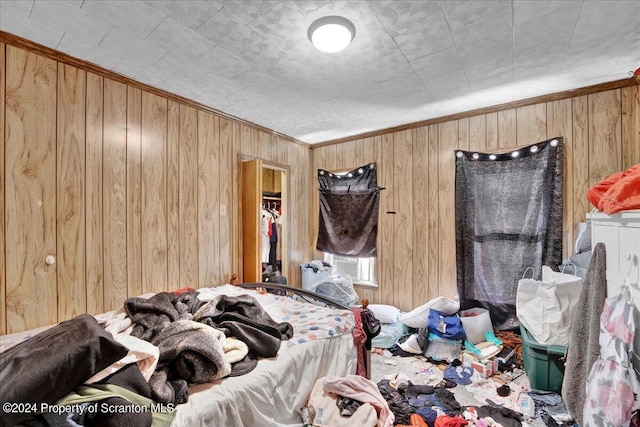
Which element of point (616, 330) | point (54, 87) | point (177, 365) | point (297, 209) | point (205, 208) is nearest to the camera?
point (616, 330)

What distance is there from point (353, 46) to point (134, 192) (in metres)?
2.11

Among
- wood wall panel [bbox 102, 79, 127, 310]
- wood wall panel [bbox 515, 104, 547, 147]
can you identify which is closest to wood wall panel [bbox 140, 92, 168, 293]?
wood wall panel [bbox 102, 79, 127, 310]

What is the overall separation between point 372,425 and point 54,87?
9.73ft

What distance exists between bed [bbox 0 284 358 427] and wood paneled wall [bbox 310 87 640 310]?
1.48 metres

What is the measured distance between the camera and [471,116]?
10.1 ft

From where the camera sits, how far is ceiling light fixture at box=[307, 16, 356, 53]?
5.47 ft

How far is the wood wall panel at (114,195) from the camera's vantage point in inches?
87.9

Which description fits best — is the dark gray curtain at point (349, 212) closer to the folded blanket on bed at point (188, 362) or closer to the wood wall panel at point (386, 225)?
the wood wall panel at point (386, 225)

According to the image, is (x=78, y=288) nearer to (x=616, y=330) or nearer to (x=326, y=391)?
(x=326, y=391)

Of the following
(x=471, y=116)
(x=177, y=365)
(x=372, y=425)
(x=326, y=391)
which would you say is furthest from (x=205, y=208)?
(x=471, y=116)

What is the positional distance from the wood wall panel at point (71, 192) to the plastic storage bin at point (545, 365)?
11.1 feet

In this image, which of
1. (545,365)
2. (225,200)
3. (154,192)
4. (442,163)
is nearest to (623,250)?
(545,365)

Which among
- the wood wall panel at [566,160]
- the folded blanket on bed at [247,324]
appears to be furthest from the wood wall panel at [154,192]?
the wood wall panel at [566,160]

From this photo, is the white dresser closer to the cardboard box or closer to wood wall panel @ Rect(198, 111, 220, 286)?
the cardboard box
